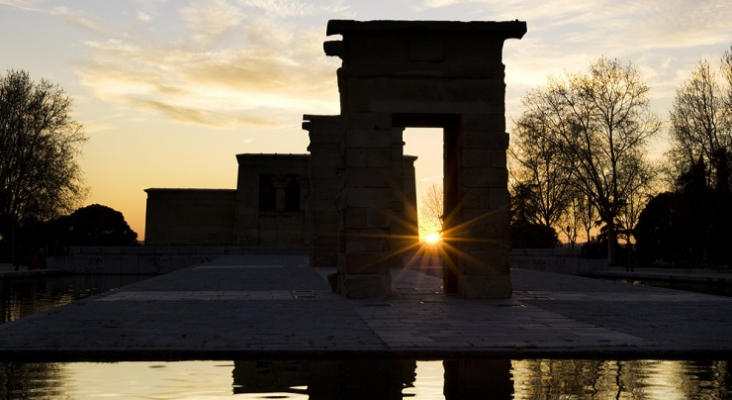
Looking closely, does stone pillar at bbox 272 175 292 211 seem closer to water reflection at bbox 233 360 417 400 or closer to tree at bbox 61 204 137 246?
tree at bbox 61 204 137 246

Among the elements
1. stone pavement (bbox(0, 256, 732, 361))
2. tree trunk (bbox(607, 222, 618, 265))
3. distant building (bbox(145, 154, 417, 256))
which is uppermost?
distant building (bbox(145, 154, 417, 256))

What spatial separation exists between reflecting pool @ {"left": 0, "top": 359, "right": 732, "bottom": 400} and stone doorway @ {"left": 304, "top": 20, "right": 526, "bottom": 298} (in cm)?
765

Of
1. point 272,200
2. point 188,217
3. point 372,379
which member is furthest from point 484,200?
point 188,217

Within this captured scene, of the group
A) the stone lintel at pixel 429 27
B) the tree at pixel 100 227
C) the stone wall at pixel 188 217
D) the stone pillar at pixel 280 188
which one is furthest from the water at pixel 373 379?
the tree at pixel 100 227

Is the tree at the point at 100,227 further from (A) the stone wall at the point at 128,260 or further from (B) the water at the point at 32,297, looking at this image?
(B) the water at the point at 32,297

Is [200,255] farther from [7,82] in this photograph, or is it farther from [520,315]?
[520,315]

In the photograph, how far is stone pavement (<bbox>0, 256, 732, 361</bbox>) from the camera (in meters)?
8.66

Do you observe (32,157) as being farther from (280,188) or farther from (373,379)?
(373,379)

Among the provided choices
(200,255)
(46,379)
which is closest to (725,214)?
(200,255)

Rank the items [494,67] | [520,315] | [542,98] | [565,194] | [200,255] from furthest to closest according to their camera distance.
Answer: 1. [565,194]
2. [542,98]
3. [200,255]
4. [494,67]
5. [520,315]

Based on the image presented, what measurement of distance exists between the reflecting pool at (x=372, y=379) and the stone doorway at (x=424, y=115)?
7650 mm

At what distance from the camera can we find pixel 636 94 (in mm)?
45781

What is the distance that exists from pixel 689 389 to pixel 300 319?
607cm

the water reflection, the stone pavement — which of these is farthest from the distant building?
the water reflection
